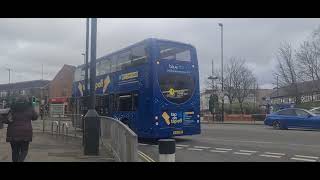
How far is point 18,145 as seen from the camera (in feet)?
31.1

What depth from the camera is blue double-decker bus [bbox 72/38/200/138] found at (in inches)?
703

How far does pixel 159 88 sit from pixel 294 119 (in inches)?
429

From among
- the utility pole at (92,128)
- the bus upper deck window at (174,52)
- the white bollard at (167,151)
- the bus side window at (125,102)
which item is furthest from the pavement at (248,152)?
the white bollard at (167,151)

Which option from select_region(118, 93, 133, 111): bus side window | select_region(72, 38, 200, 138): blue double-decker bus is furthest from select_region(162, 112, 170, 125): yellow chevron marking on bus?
select_region(118, 93, 133, 111): bus side window

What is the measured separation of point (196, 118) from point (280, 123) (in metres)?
9.25

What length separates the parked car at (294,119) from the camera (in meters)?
24.9

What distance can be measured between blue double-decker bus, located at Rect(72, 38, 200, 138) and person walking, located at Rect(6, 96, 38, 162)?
8.56 meters

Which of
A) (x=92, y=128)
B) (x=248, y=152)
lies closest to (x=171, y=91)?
(x=248, y=152)

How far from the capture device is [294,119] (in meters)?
25.7

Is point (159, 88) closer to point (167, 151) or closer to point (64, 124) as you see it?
point (64, 124)

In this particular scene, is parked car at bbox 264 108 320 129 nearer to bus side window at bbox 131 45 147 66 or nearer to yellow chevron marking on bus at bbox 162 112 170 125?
yellow chevron marking on bus at bbox 162 112 170 125

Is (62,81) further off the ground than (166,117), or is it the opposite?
(62,81)
